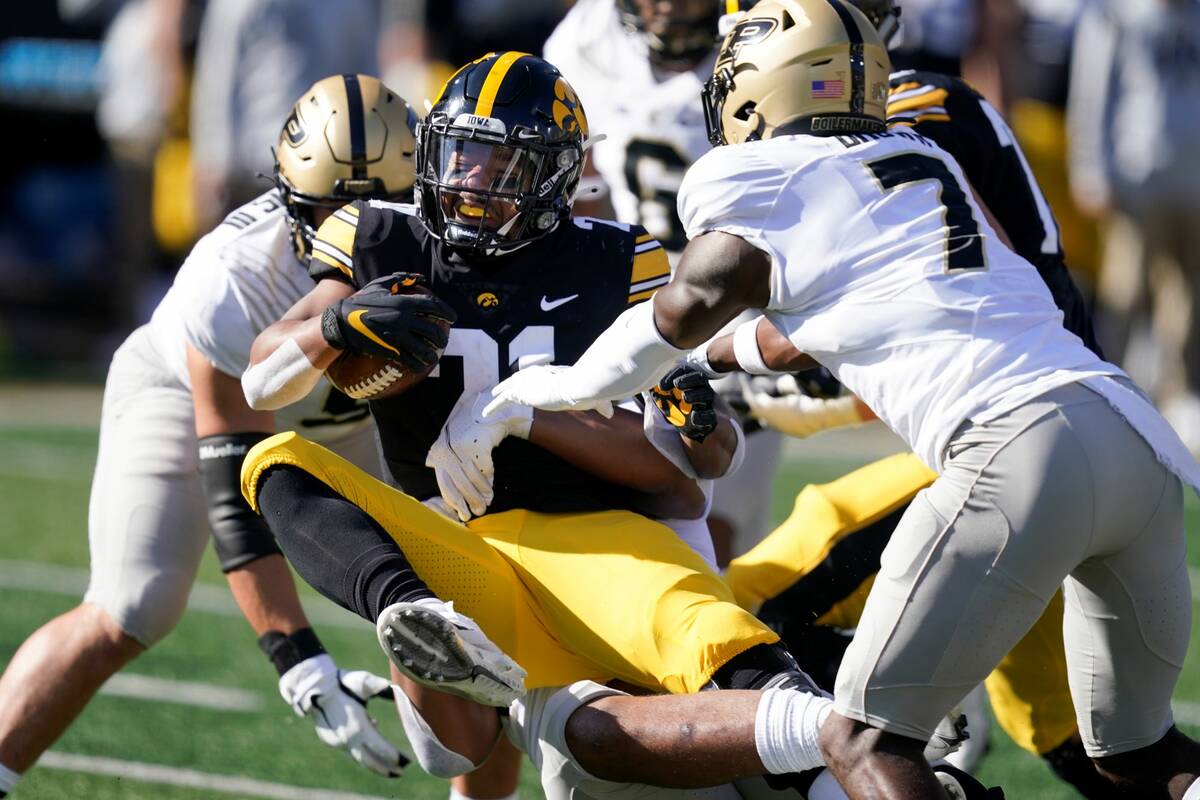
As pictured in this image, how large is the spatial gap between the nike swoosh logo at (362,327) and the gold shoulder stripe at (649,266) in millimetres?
572

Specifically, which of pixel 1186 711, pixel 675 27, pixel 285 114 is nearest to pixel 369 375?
pixel 675 27

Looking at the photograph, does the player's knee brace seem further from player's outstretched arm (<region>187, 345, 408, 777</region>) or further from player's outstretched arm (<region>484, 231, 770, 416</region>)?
player's outstretched arm (<region>484, 231, 770, 416</region>)

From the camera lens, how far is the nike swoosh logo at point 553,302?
333 cm

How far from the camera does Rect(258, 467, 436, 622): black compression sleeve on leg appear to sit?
9.78 feet

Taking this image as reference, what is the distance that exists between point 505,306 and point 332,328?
1.21ft

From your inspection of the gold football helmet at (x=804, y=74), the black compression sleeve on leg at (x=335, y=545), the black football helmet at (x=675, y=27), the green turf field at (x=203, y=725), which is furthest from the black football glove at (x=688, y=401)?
the black football helmet at (x=675, y=27)

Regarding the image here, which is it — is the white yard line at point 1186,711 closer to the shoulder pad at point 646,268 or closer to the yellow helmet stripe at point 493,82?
the shoulder pad at point 646,268

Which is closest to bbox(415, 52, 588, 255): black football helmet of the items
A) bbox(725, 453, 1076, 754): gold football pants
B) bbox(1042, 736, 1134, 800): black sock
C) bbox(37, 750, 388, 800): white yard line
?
bbox(725, 453, 1076, 754): gold football pants

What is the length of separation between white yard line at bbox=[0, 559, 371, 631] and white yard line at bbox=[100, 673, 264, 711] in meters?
0.82

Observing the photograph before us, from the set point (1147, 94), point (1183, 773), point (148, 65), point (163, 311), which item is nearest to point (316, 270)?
point (163, 311)

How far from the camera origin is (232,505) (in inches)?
144

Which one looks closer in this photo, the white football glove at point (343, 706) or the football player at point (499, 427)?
the football player at point (499, 427)

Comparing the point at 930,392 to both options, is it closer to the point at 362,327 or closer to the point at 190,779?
the point at 362,327

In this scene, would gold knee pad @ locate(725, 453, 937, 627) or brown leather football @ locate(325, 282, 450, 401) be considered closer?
brown leather football @ locate(325, 282, 450, 401)
